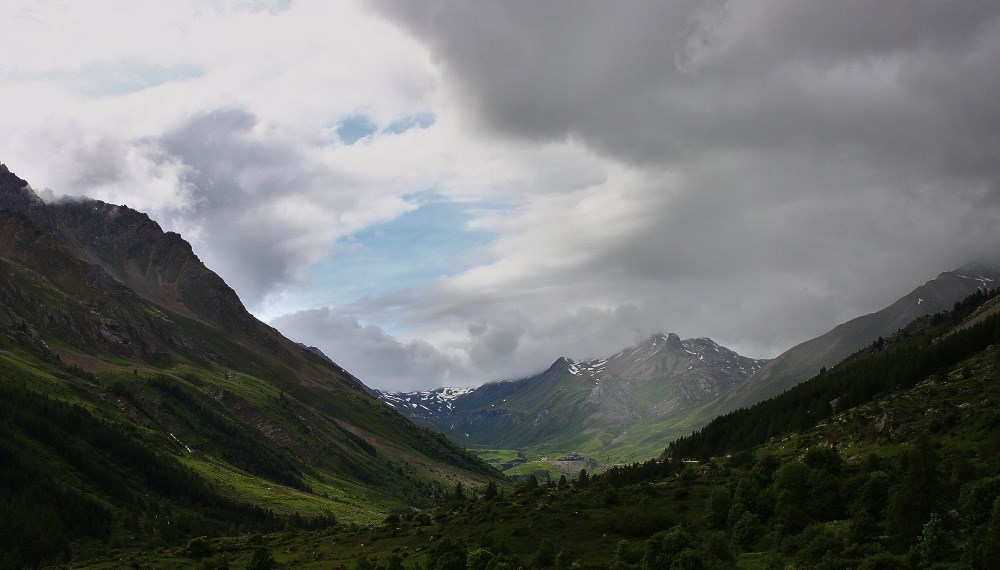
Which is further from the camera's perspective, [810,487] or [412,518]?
[412,518]

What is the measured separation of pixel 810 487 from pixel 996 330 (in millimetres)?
117148

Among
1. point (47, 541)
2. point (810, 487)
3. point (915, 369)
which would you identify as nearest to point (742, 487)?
point (810, 487)

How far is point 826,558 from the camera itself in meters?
60.1

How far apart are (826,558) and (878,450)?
6358cm

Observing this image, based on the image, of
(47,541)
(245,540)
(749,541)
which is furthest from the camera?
(47,541)

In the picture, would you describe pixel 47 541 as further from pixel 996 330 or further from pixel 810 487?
pixel 996 330

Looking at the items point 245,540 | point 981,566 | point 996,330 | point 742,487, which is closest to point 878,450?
point 742,487

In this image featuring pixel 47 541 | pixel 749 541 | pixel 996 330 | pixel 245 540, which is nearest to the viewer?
pixel 749 541

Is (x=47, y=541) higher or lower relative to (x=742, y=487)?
higher

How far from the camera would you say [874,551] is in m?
61.2

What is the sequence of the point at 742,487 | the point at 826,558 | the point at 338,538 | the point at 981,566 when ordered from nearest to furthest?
the point at 981,566
the point at 826,558
the point at 742,487
the point at 338,538

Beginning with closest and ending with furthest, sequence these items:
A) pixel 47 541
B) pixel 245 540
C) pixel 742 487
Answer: pixel 742 487, pixel 245 540, pixel 47 541

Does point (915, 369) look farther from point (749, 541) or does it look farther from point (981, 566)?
point (981, 566)

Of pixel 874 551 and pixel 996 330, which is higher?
pixel 996 330
